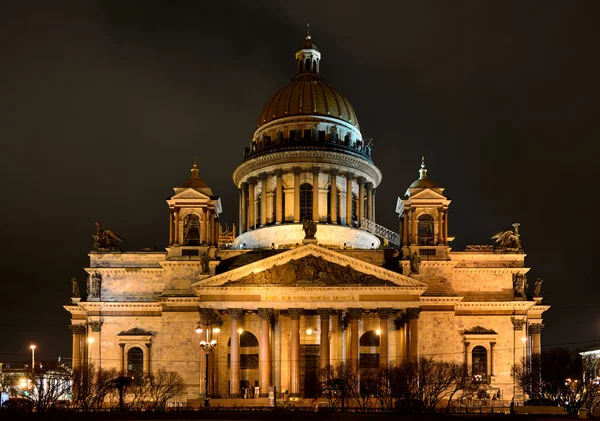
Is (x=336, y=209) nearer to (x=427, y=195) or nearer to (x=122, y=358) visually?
(x=427, y=195)

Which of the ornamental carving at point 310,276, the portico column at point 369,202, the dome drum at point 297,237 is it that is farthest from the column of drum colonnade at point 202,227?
the portico column at point 369,202

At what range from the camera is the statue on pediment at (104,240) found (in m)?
80.8

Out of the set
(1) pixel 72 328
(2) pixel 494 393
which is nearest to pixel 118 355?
(1) pixel 72 328

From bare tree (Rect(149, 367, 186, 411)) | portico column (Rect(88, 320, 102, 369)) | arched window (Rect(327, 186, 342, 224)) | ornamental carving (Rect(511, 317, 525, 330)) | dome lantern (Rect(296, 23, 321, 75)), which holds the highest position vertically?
dome lantern (Rect(296, 23, 321, 75))

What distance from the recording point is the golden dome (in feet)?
310

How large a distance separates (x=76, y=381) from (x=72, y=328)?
16422mm

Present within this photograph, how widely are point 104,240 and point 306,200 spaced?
21849 millimetres

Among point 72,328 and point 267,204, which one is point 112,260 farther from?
point 267,204

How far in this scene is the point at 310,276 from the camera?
72812 mm

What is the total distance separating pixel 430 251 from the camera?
7731cm

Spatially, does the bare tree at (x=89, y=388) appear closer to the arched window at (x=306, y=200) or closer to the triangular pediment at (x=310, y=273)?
the triangular pediment at (x=310, y=273)

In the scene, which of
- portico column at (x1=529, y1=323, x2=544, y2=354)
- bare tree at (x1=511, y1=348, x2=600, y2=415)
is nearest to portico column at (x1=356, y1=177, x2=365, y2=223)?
portico column at (x1=529, y1=323, x2=544, y2=354)

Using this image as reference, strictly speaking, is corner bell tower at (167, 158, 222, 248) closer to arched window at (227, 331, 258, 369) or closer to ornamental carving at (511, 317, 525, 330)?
arched window at (227, 331, 258, 369)

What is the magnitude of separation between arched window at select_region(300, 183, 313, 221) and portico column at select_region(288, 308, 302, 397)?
1877cm
